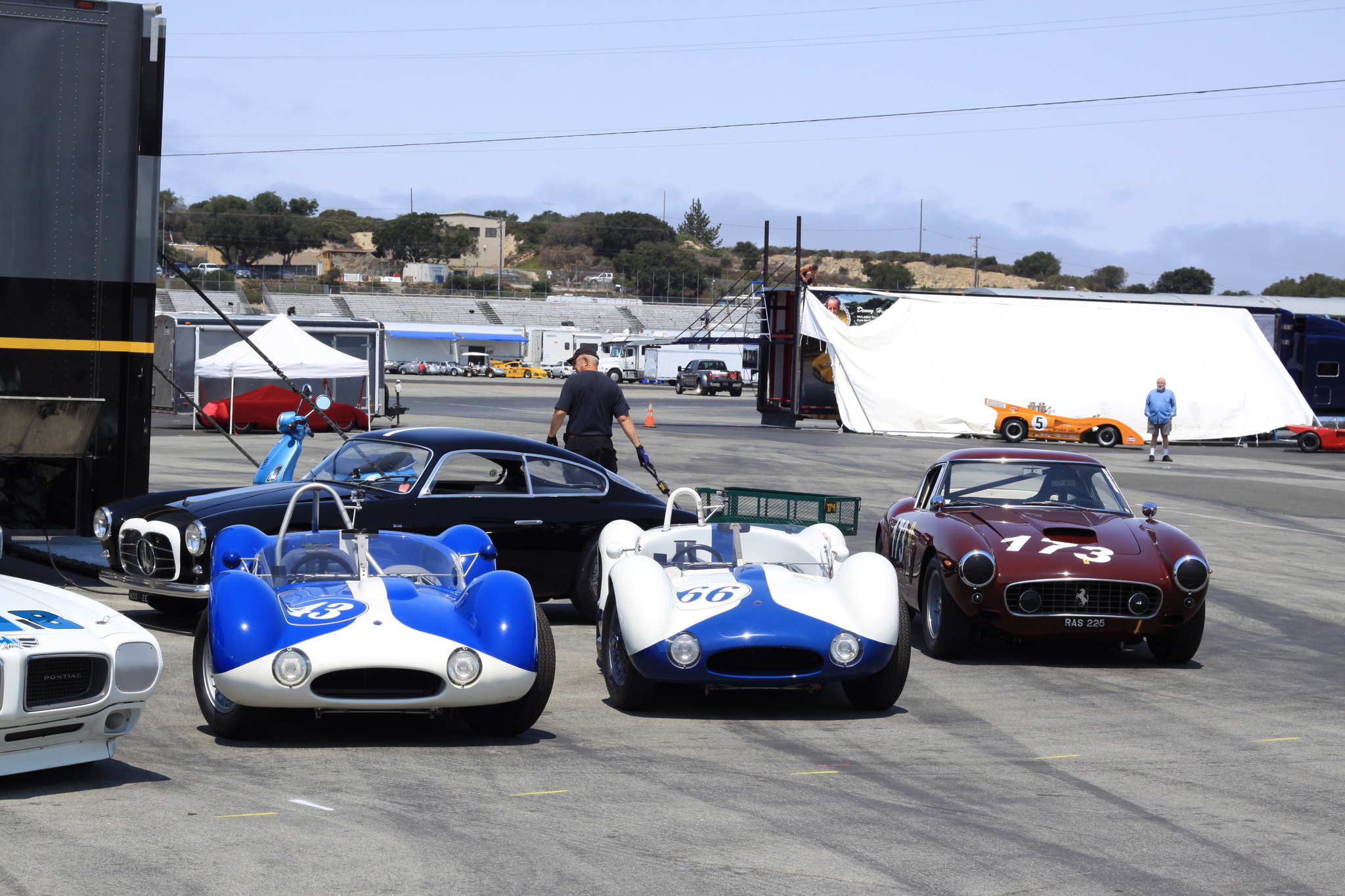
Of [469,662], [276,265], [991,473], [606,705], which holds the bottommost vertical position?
[606,705]

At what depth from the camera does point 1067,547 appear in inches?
354

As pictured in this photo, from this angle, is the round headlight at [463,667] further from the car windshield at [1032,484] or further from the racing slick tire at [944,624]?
the car windshield at [1032,484]

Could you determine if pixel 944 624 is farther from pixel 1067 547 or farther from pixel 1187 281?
pixel 1187 281

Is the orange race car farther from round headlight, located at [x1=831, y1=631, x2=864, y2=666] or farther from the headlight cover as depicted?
the headlight cover

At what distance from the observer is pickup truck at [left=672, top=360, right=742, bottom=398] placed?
6544cm

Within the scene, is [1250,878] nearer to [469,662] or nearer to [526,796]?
[526,796]

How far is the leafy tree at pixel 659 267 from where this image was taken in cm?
15025

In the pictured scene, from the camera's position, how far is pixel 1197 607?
890cm

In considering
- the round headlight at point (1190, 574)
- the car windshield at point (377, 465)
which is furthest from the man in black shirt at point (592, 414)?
the round headlight at point (1190, 574)

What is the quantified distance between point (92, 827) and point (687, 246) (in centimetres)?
17970

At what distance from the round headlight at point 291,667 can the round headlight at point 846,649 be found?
2654 mm

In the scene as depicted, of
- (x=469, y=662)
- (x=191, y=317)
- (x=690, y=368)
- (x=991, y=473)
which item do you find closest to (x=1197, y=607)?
(x=991, y=473)

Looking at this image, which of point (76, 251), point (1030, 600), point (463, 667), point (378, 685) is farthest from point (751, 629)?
point (76, 251)

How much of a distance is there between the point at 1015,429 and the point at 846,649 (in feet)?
103
